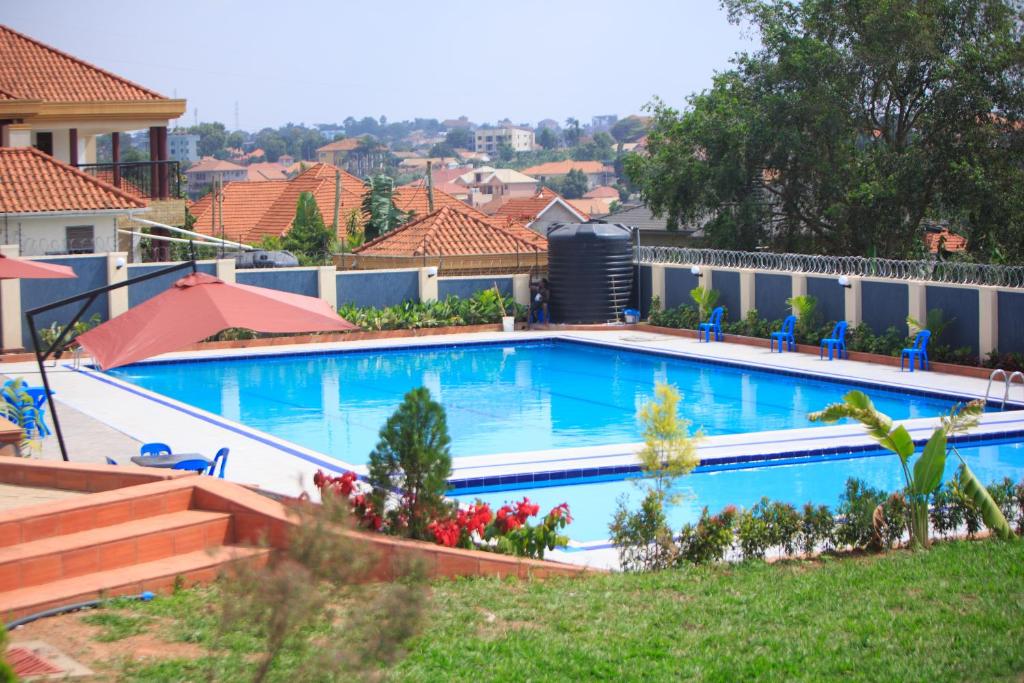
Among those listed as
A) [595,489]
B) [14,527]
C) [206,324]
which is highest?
[206,324]

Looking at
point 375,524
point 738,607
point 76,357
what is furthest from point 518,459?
point 76,357

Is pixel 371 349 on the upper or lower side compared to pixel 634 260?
lower

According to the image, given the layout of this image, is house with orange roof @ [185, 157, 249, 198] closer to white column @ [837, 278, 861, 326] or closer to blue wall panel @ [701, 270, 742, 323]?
blue wall panel @ [701, 270, 742, 323]

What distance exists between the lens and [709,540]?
900 centimetres

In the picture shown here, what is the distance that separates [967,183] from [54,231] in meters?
21.5

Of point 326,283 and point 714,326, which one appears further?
point 326,283

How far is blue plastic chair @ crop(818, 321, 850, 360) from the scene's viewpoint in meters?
23.5

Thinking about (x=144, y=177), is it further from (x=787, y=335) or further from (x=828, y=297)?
(x=828, y=297)

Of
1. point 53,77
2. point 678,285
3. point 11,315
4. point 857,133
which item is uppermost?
point 53,77

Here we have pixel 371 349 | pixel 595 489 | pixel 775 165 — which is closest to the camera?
pixel 595 489

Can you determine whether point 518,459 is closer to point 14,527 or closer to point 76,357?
point 14,527

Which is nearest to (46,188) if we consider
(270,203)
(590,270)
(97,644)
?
(590,270)

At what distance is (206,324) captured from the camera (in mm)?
10406

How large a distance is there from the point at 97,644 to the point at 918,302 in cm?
1879
